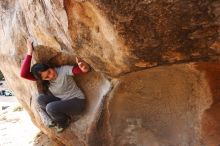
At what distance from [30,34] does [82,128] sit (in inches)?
53.2

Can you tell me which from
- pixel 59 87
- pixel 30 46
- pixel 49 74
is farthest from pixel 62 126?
pixel 30 46

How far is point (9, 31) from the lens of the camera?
557cm

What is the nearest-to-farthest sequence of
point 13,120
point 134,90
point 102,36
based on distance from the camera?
1. point 102,36
2. point 134,90
3. point 13,120

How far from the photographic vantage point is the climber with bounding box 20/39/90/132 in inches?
200

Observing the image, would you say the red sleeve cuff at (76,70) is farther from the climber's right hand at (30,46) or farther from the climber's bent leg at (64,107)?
the climber's right hand at (30,46)

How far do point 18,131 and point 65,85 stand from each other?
10.4 ft

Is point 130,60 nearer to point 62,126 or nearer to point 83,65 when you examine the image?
point 83,65

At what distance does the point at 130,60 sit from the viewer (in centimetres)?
391

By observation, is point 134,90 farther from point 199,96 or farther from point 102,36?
point 102,36

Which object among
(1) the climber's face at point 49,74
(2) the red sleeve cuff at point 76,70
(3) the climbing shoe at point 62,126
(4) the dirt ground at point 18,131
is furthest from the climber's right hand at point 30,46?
(4) the dirt ground at point 18,131

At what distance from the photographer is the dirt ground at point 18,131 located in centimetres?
709

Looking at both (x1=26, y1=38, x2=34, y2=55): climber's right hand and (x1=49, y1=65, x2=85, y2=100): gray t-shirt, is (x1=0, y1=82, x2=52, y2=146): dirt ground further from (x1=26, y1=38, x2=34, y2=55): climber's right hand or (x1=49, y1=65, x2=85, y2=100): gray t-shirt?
(x1=26, y1=38, x2=34, y2=55): climber's right hand

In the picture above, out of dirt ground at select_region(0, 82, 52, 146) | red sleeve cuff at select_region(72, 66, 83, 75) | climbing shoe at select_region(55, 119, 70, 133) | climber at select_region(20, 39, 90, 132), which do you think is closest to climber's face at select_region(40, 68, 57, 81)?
climber at select_region(20, 39, 90, 132)

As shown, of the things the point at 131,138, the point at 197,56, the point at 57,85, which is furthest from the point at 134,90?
the point at 197,56
